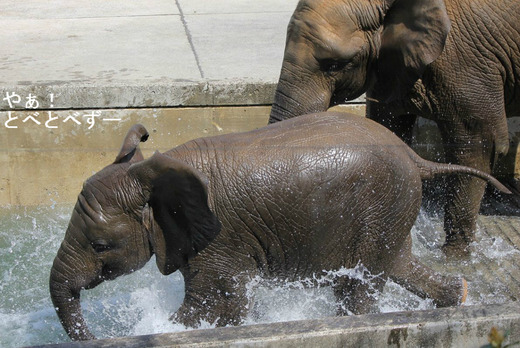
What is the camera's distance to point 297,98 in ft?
18.5

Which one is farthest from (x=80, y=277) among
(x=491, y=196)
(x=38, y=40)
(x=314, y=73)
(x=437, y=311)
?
(x=38, y=40)

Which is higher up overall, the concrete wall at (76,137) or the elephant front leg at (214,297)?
the elephant front leg at (214,297)

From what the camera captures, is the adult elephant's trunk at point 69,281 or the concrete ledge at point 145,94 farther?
the concrete ledge at point 145,94

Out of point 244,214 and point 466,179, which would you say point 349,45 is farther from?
point 244,214

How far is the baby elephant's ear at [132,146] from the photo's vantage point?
4.52 m

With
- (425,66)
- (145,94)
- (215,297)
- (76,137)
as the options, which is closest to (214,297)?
(215,297)

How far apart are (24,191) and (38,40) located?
2.58 metres

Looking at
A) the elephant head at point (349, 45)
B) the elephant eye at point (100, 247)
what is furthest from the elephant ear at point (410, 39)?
the elephant eye at point (100, 247)

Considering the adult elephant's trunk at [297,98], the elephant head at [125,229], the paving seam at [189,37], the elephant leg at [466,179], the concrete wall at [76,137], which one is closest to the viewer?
the elephant head at [125,229]

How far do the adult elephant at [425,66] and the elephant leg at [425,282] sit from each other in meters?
1.32

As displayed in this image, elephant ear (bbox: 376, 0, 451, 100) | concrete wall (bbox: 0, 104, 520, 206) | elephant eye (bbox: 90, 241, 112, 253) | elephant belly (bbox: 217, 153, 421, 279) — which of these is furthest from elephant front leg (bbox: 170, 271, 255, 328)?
concrete wall (bbox: 0, 104, 520, 206)

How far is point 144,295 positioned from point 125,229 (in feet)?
4.47

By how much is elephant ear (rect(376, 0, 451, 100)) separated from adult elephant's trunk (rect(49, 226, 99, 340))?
102 inches

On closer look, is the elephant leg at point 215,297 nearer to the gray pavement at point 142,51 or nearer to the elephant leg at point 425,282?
the elephant leg at point 425,282
